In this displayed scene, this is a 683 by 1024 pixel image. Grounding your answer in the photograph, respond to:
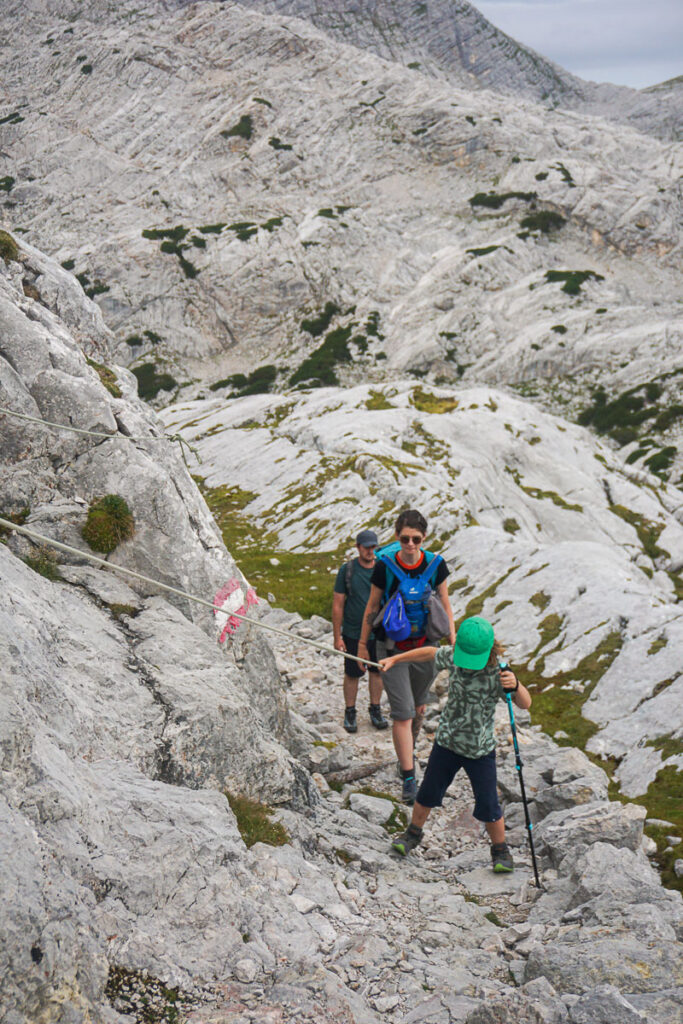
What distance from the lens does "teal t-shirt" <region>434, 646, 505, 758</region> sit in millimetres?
7555

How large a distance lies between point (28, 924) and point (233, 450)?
45.2 m

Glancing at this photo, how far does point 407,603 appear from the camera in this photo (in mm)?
8945

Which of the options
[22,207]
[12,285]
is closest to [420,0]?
[22,207]

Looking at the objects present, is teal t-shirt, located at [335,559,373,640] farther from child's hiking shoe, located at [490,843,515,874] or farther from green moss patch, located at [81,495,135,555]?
child's hiking shoe, located at [490,843,515,874]

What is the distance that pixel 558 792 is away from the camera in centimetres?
943

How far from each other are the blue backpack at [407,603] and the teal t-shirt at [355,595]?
2232 millimetres

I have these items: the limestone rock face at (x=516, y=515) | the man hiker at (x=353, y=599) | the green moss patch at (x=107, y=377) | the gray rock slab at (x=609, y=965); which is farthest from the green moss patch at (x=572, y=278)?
the gray rock slab at (x=609, y=965)

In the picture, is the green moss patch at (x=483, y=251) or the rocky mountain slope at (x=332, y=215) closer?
the rocky mountain slope at (x=332, y=215)

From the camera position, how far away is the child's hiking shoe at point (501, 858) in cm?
816

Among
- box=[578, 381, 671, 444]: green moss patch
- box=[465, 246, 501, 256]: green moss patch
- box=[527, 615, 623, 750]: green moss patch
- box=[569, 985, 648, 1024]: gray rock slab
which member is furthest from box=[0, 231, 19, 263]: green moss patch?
box=[465, 246, 501, 256]: green moss patch

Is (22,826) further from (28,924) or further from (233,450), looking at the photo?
(233,450)

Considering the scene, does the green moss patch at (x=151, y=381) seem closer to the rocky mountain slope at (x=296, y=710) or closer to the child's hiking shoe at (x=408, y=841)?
A: the rocky mountain slope at (x=296, y=710)

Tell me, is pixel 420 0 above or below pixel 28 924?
above

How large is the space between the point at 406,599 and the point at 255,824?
351 centimetres
